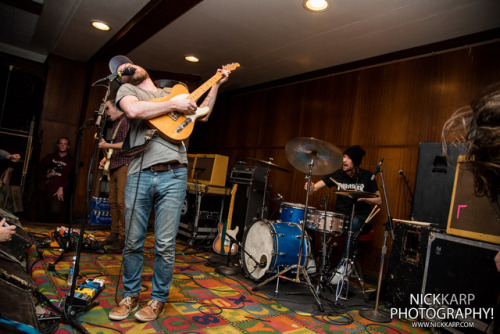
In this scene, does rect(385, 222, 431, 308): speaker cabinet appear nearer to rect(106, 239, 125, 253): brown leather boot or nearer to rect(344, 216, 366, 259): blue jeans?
rect(344, 216, 366, 259): blue jeans

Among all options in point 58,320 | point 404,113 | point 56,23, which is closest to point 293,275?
point 58,320

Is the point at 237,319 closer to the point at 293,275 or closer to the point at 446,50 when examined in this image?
the point at 293,275

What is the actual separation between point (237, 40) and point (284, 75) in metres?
1.53

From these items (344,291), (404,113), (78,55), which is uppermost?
(78,55)

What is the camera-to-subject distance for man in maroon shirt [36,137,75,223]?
5.45 metres

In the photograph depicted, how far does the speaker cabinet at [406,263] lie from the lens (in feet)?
9.64

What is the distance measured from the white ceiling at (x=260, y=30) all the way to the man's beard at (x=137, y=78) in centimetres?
207

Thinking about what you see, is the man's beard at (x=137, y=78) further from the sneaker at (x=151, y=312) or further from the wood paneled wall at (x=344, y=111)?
the wood paneled wall at (x=344, y=111)

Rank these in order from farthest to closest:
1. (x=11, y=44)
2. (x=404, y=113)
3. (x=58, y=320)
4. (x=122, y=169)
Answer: (x=11, y=44) < (x=404, y=113) < (x=122, y=169) < (x=58, y=320)

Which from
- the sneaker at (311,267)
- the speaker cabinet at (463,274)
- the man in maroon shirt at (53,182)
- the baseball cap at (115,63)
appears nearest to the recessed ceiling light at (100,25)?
the man in maroon shirt at (53,182)

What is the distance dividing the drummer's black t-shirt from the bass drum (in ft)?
2.65

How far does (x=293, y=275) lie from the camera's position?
3500mm

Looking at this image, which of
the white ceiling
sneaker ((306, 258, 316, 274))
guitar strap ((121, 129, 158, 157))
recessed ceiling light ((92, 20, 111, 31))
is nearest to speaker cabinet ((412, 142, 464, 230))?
sneaker ((306, 258, 316, 274))

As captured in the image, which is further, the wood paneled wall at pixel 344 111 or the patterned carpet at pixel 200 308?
the wood paneled wall at pixel 344 111
